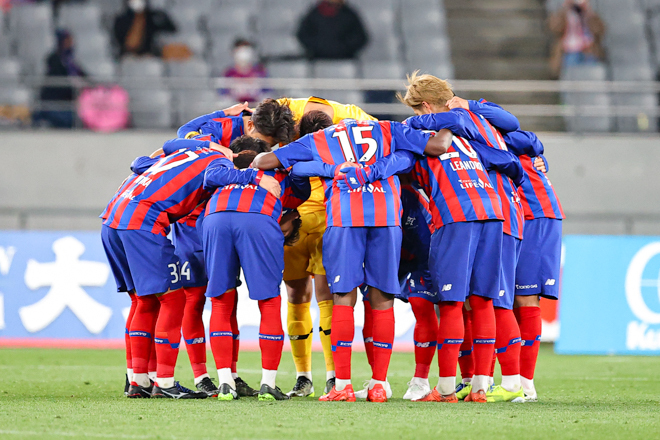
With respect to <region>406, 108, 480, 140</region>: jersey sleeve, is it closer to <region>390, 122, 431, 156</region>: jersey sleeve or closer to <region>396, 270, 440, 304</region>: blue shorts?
<region>390, 122, 431, 156</region>: jersey sleeve

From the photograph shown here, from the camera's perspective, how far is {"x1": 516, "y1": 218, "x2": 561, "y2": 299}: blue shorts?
18.8ft

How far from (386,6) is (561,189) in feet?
14.6

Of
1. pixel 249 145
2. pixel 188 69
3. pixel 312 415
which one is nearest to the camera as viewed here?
pixel 312 415

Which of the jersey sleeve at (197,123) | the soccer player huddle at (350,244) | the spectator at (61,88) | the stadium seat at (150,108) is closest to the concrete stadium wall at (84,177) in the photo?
the spectator at (61,88)

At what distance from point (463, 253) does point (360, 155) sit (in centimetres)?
83

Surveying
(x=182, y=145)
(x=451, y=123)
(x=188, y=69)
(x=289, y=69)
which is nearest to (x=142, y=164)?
(x=182, y=145)

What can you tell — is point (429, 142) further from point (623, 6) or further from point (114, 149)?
point (623, 6)

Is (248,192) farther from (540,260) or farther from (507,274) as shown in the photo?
(540,260)

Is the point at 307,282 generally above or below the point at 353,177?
below

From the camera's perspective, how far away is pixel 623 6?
14.7 m

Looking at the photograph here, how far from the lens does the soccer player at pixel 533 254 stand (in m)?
5.73

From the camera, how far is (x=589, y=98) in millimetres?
13391

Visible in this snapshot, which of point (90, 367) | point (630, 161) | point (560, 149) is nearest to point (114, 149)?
point (90, 367)

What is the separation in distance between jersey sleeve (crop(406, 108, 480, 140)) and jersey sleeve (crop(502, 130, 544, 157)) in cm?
37
